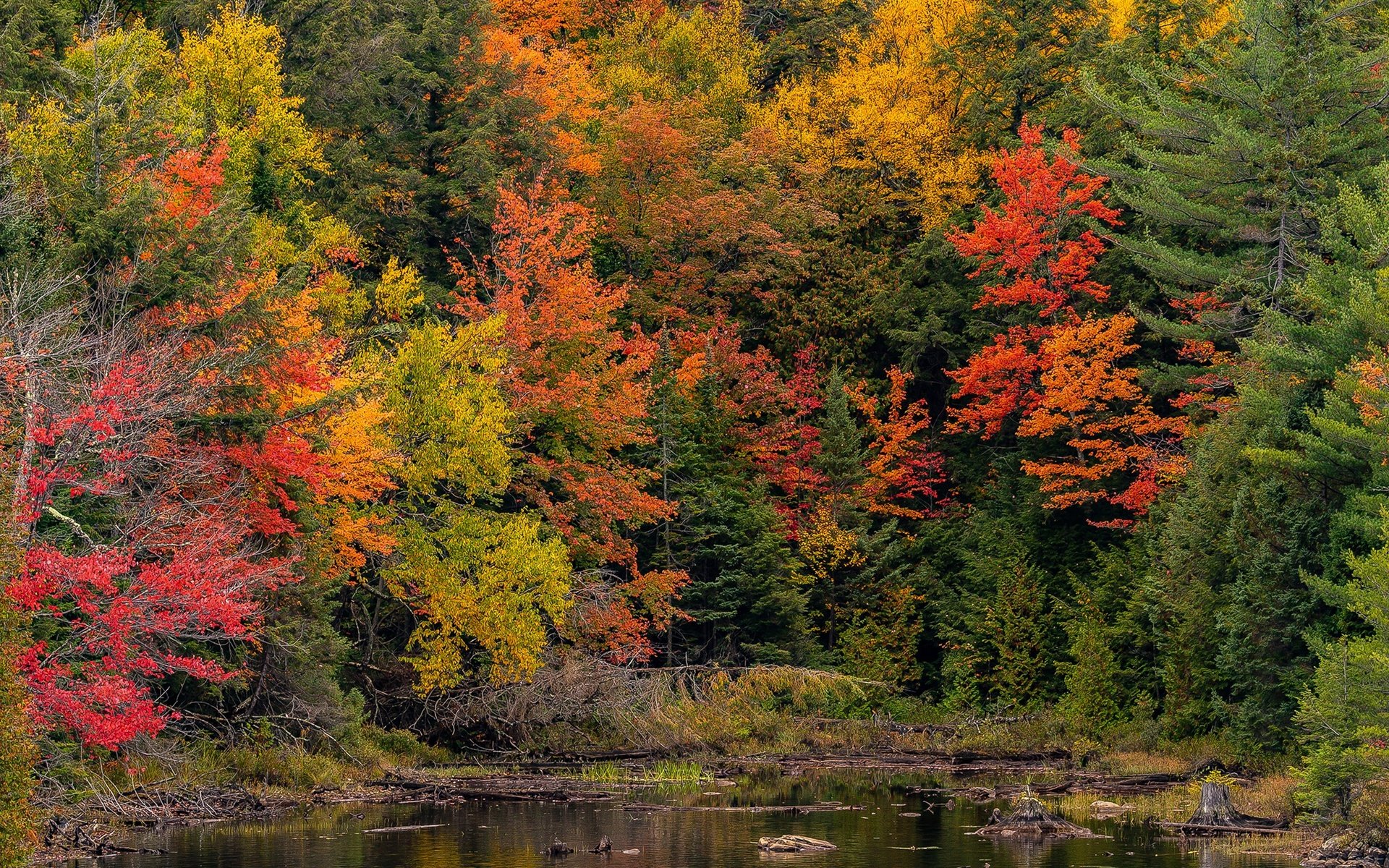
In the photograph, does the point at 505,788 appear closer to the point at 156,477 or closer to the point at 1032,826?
the point at 156,477

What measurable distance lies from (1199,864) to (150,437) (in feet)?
62.1

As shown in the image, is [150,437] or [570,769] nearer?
[150,437]

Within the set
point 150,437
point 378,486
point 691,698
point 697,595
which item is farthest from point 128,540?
point 697,595

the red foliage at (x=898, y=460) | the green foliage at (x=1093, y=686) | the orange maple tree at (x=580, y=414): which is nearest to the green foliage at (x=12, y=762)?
the orange maple tree at (x=580, y=414)

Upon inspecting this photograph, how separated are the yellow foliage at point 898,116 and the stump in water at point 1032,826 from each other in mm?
29505

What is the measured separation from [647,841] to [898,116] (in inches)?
1377

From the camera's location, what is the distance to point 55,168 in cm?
3303

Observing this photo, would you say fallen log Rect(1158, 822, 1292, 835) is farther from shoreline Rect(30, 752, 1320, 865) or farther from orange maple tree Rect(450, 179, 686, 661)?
orange maple tree Rect(450, 179, 686, 661)

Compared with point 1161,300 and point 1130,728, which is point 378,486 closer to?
point 1130,728

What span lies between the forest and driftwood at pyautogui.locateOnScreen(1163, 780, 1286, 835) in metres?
0.95

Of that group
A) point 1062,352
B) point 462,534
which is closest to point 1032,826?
point 462,534

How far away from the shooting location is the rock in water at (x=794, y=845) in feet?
90.0

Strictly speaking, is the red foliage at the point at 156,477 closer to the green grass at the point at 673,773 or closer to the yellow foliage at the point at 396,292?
the yellow foliage at the point at 396,292

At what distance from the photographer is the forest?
31.0m
